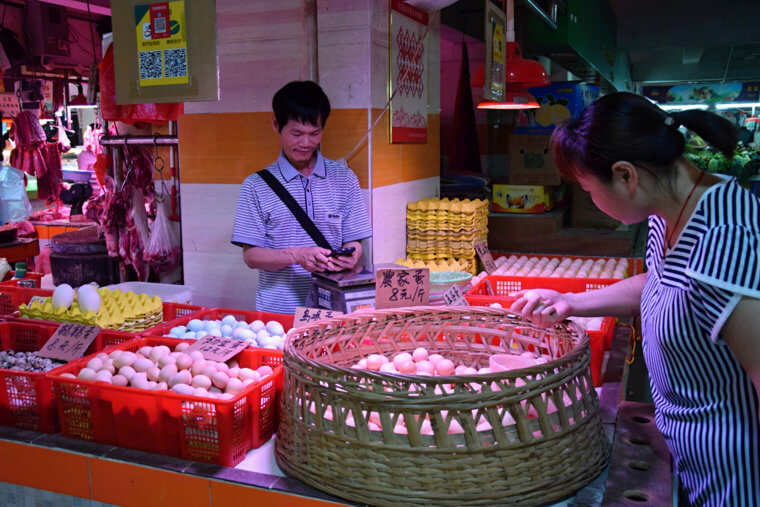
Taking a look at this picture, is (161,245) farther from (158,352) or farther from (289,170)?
(158,352)

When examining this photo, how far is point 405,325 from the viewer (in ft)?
6.70

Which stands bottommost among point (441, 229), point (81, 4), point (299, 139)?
point (441, 229)

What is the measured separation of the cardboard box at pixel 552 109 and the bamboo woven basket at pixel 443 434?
5168 millimetres

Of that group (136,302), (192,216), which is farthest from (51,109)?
(136,302)

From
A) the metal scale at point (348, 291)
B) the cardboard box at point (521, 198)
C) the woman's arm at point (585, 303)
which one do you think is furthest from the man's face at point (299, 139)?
the cardboard box at point (521, 198)

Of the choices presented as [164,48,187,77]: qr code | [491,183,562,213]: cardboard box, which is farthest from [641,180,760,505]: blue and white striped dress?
[491,183,562,213]: cardboard box

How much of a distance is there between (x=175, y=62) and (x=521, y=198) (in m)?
4.11

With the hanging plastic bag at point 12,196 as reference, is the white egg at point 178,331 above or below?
below

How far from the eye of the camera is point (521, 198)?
6059 mm

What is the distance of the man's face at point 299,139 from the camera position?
9.39ft

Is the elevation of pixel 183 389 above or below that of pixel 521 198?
below

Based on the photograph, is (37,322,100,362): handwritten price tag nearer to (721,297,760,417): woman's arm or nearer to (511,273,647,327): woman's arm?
(511,273,647,327): woman's arm

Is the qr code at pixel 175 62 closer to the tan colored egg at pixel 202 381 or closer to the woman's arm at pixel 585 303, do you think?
the tan colored egg at pixel 202 381

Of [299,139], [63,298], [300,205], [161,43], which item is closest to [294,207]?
[300,205]
